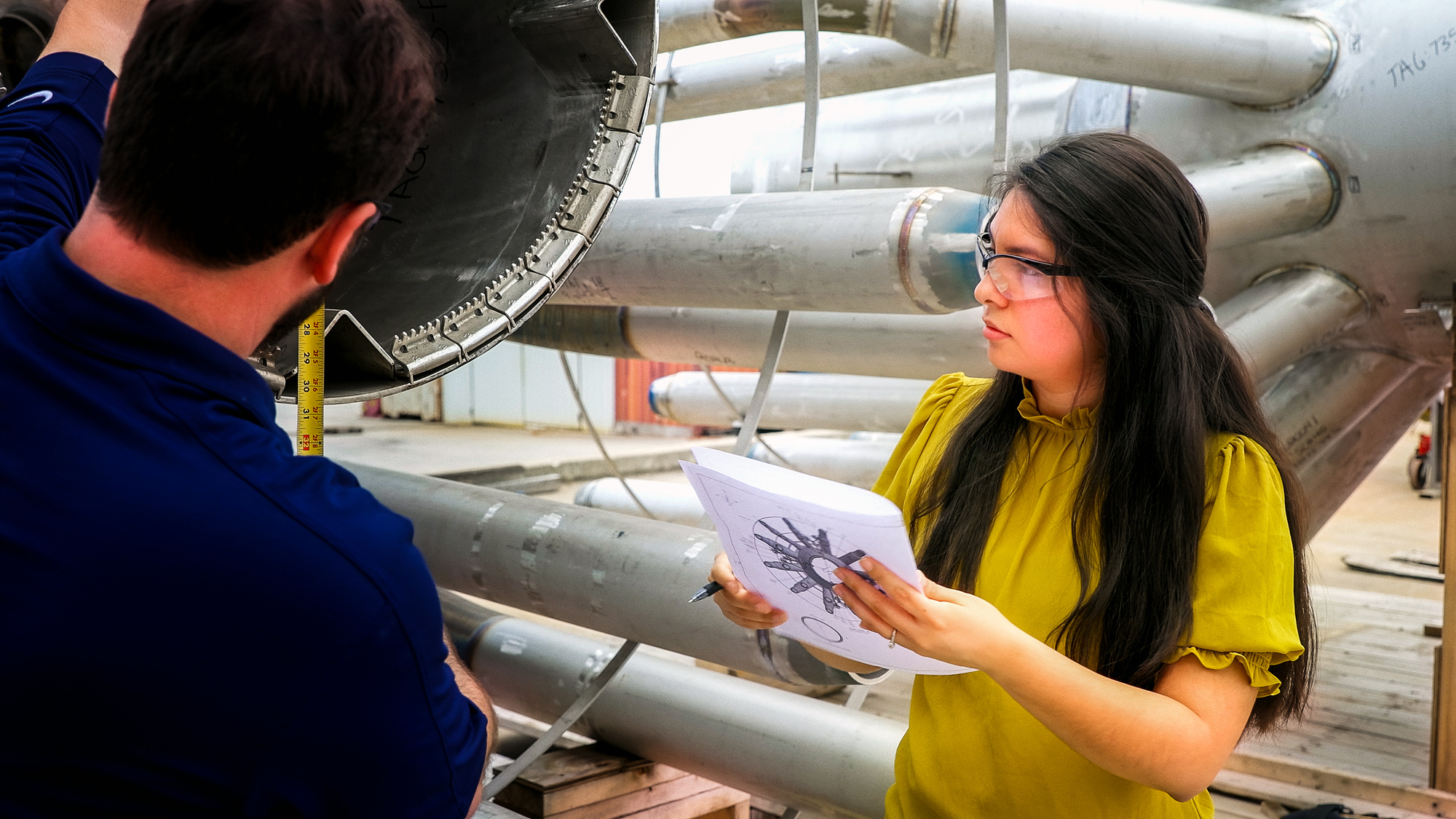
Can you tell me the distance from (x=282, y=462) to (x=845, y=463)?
4.58 meters

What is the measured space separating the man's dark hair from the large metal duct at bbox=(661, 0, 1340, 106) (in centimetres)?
149

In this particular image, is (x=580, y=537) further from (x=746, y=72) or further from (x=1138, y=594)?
(x=746, y=72)

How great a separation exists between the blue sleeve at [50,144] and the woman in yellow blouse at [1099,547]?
0.80 m

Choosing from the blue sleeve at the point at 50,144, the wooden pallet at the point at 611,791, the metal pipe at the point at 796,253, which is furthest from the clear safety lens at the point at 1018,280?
the wooden pallet at the point at 611,791

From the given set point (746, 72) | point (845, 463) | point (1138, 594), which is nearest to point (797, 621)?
point (1138, 594)

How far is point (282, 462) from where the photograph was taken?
779mm

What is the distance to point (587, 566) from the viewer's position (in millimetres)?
2193

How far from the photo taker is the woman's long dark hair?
1.10 m

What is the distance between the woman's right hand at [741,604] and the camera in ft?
4.08

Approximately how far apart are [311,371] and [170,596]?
0.93 metres

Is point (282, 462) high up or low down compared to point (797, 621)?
up

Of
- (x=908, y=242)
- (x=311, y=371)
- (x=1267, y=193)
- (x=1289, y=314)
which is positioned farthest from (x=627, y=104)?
(x=1289, y=314)

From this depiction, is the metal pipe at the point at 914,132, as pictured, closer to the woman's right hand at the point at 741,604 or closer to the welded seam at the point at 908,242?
the welded seam at the point at 908,242

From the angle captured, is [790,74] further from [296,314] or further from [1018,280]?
[296,314]
